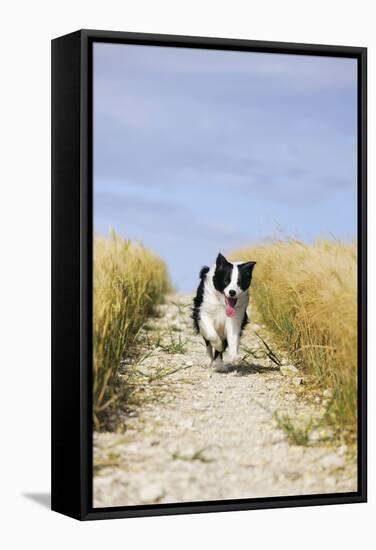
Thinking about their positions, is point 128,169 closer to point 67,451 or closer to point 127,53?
point 127,53

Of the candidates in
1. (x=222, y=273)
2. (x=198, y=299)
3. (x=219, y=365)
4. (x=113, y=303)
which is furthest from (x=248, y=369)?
(x=113, y=303)

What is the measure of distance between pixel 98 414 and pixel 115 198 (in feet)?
3.90

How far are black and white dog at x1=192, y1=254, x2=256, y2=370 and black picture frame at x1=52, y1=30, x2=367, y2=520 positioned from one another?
1.04m

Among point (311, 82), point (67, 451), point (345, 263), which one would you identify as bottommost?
point (67, 451)

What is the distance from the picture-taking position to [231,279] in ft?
26.8

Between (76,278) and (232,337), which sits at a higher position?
(76,278)

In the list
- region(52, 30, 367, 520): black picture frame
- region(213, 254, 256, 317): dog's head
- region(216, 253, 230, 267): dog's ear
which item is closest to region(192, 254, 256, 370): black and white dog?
region(213, 254, 256, 317): dog's head

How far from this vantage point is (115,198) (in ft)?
24.4

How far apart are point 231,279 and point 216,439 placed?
3.52 ft

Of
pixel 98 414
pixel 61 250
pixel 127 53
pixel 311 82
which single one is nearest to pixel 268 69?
pixel 311 82

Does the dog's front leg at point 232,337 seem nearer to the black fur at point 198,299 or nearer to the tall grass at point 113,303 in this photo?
the black fur at point 198,299

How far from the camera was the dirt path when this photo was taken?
7320 millimetres

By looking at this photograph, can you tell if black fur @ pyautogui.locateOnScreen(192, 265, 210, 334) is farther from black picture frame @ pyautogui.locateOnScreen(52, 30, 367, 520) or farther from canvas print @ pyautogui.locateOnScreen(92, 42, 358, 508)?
black picture frame @ pyautogui.locateOnScreen(52, 30, 367, 520)

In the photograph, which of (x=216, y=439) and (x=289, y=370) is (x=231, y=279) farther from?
(x=216, y=439)
